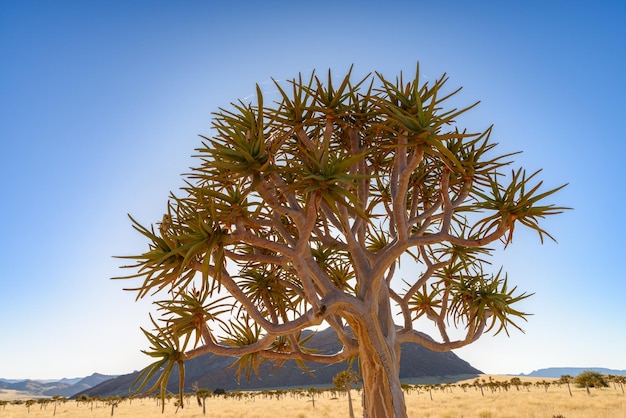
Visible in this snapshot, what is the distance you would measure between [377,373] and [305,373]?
286 feet

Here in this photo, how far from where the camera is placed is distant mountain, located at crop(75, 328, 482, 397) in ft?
267

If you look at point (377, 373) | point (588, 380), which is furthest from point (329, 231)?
point (588, 380)

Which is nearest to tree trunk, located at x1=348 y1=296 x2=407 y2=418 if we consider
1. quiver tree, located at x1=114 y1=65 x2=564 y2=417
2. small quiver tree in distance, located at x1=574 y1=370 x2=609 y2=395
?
quiver tree, located at x1=114 y1=65 x2=564 y2=417

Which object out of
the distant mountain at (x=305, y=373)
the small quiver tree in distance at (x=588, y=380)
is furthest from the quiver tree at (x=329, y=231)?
the distant mountain at (x=305, y=373)

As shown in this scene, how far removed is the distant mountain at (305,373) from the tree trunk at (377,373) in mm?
71801

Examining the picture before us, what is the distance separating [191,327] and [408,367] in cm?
8703

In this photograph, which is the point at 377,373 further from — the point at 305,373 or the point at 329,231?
the point at 305,373

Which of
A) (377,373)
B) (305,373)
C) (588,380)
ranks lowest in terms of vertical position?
(588,380)

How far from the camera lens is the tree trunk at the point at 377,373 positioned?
586 cm

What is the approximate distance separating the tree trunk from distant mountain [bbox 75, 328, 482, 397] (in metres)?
71.8

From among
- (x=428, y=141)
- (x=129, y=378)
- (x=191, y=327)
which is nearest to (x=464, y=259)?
→ (x=428, y=141)

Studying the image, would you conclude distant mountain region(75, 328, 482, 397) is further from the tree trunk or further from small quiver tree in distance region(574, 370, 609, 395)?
the tree trunk

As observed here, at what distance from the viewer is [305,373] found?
8688 cm

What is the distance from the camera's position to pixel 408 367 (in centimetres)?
8462
